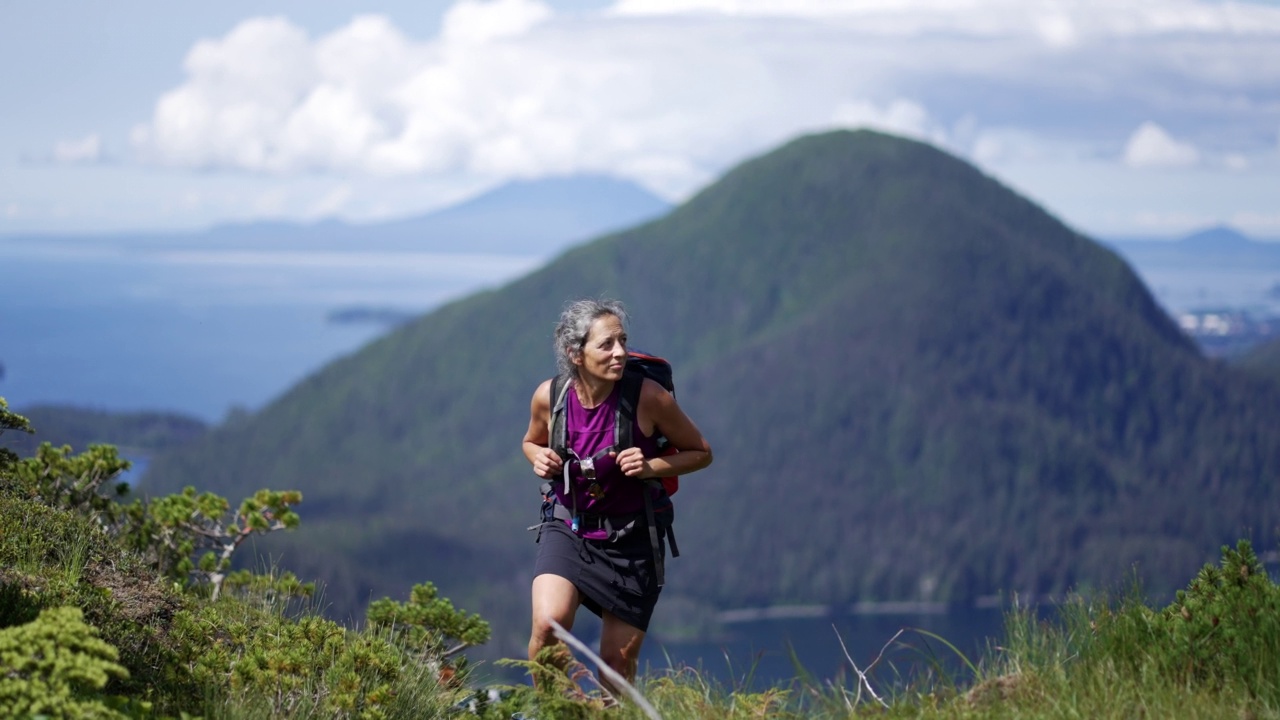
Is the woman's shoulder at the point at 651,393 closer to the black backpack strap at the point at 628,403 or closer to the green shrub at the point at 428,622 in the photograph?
the black backpack strap at the point at 628,403

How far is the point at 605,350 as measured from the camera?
6586 millimetres

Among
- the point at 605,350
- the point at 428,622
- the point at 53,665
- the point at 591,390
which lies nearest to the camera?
the point at 53,665

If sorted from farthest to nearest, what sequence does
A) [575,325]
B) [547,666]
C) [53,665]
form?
1. [575,325]
2. [547,666]
3. [53,665]

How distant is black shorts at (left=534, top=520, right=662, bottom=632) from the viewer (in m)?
6.64

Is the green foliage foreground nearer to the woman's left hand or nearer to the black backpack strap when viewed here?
the woman's left hand

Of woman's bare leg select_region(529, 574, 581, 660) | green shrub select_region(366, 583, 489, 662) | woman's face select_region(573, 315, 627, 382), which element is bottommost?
green shrub select_region(366, 583, 489, 662)

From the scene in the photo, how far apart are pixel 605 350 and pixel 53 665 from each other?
2917 millimetres

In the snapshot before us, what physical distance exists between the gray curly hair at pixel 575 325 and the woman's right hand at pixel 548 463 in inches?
16.1

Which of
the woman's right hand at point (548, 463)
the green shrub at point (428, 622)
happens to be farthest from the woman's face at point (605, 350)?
the green shrub at point (428, 622)

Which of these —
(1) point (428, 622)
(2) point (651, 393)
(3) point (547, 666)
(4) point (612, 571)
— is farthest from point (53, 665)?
(1) point (428, 622)

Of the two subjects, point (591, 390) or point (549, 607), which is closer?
point (549, 607)

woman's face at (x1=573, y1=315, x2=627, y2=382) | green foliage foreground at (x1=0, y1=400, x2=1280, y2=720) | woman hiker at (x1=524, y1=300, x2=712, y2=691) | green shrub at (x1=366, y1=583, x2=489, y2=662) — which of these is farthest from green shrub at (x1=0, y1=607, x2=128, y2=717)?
green shrub at (x1=366, y1=583, x2=489, y2=662)

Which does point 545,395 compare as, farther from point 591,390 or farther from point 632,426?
point 632,426

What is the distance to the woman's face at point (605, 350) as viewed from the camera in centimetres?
653
